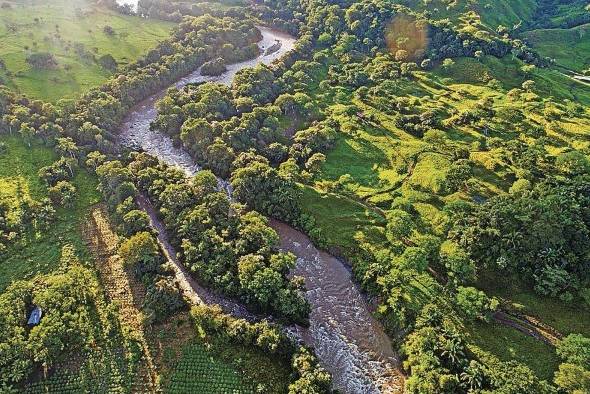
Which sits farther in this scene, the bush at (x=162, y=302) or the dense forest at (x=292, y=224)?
the bush at (x=162, y=302)

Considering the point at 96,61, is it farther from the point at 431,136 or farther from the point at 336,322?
the point at 336,322

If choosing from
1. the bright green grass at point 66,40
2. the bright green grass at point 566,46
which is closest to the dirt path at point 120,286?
the bright green grass at point 66,40

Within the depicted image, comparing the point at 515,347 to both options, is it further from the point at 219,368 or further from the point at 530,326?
the point at 219,368

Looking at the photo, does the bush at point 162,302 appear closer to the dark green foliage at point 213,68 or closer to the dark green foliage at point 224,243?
the dark green foliage at point 224,243

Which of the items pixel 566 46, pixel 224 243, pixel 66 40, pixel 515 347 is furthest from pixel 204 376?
pixel 566 46

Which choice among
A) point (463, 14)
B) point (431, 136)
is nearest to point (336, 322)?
point (431, 136)
